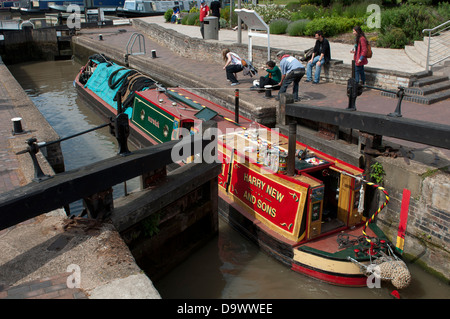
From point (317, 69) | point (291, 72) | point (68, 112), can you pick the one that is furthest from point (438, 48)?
point (68, 112)

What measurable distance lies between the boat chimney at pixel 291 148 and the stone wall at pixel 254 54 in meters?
6.00

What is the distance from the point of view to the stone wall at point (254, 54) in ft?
38.2

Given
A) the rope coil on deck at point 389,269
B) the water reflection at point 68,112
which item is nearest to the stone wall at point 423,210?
the rope coil on deck at point 389,269

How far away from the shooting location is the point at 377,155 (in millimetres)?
7703

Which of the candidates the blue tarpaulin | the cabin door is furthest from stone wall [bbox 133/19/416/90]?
the cabin door

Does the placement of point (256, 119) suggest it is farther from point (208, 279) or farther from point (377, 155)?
point (208, 279)

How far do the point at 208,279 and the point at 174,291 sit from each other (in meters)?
0.61

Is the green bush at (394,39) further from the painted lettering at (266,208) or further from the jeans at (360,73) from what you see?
the painted lettering at (266,208)

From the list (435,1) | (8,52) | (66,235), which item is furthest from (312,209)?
(8,52)

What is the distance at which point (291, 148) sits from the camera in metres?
6.86

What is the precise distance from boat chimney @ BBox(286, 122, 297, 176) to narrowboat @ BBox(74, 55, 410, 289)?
5 cm

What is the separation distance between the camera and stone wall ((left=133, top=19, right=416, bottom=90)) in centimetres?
1165

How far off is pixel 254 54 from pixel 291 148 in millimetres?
9386

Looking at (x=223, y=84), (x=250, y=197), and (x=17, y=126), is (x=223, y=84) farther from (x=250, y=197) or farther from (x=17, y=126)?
(x=250, y=197)
